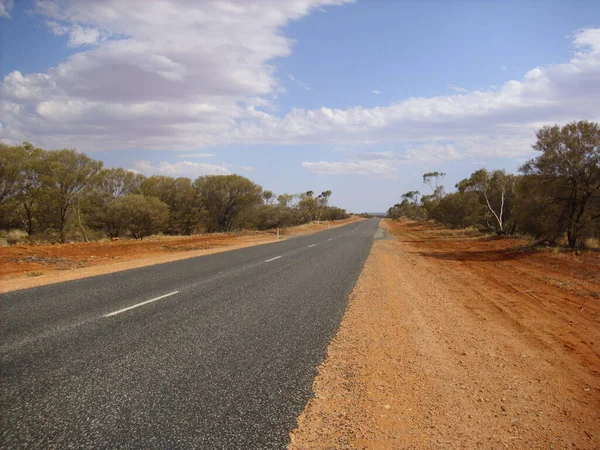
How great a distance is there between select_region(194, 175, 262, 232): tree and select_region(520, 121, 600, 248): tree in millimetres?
33857

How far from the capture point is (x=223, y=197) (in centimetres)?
4634

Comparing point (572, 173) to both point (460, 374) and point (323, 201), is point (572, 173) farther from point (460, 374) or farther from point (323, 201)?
point (323, 201)

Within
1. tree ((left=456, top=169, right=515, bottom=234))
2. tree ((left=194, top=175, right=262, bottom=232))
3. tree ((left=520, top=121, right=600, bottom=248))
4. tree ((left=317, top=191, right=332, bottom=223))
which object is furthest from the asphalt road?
tree ((left=317, top=191, right=332, bottom=223))

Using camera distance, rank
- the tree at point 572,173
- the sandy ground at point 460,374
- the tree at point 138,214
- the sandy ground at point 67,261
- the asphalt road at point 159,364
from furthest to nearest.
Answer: the tree at point 138,214
the tree at point 572,173
the sandy ground at point 67,261
the sandy ground at point 460,374
the asphalt road at point 159,364

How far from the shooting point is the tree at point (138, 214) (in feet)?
107

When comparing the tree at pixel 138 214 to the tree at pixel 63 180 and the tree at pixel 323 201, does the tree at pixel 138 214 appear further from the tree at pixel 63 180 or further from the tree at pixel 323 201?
the tree at pixel 323 201

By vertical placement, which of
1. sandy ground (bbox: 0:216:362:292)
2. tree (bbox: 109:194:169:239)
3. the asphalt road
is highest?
tree (bbox: 109:194:169:239)

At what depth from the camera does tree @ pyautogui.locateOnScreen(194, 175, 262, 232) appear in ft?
150

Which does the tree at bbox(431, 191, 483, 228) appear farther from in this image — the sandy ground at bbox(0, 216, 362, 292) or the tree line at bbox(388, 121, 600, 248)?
the sandy ground at bbox(0, 216, 362, 292)

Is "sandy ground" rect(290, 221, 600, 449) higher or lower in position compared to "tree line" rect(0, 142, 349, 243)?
lower

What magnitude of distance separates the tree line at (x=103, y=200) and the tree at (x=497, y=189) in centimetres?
2652

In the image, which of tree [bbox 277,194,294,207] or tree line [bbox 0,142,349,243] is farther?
tree [bbox 277,194,294,207]

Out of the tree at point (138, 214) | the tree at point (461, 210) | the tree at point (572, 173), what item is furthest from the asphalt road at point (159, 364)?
the tree at point (461, 210)

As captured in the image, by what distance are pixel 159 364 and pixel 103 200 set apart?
1317 inches
